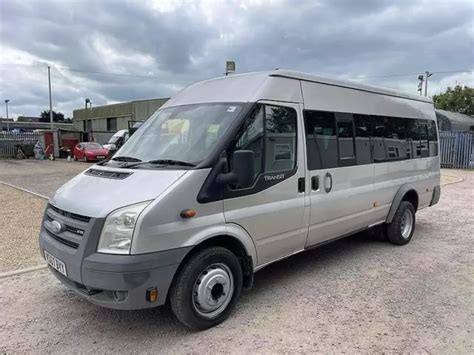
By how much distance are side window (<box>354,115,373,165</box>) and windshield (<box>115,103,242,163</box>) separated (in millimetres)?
2123

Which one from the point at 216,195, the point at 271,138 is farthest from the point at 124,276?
the point at 271,138

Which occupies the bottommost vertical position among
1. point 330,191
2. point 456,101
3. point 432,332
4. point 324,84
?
point 432,332

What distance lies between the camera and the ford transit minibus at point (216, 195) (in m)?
3.11

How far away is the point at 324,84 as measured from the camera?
4730mm

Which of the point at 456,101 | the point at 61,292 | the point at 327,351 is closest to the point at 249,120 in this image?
the point at 327,351

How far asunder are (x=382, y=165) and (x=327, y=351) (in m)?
3.25

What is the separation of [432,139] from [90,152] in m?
21.5

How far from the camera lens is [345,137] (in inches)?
197

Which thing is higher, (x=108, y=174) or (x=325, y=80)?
(x=325, y=80)

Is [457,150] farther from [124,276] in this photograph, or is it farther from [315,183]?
[124,276]

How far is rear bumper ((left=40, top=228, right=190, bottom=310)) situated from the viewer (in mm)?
3014

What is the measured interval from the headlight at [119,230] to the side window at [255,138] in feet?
3.98

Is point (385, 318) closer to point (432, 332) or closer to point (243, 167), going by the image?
point (432, 332)

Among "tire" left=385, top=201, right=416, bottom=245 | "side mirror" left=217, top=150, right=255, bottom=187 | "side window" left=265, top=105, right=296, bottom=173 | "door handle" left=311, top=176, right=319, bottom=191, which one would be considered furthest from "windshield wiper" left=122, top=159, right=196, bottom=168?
"tire" left=385, top=201, right=416, bottom=245
